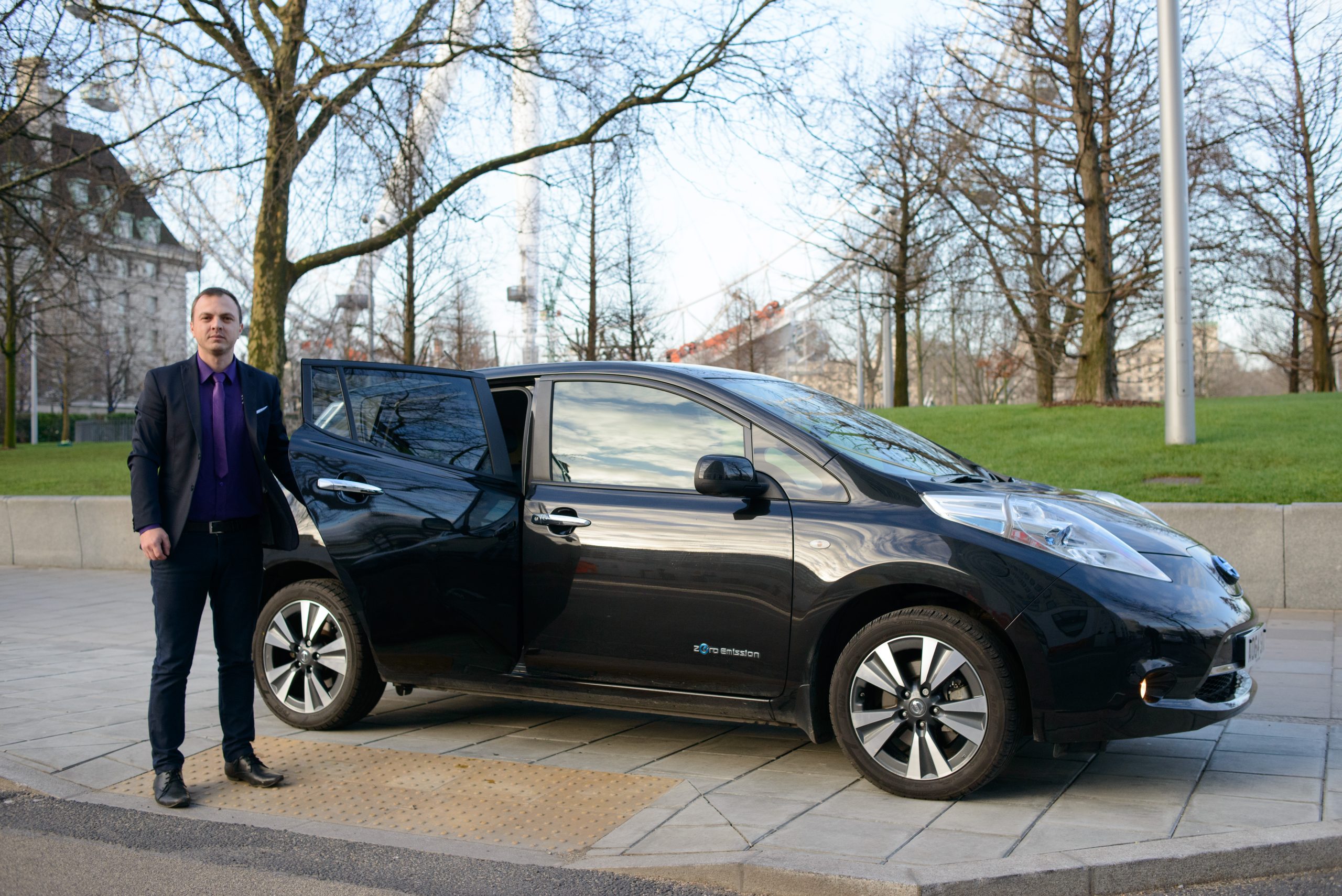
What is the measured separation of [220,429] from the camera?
4.46 meters

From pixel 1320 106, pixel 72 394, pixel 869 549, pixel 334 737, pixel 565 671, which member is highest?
pixel 1320 106

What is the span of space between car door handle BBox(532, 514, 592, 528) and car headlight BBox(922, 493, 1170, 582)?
4.62 feet

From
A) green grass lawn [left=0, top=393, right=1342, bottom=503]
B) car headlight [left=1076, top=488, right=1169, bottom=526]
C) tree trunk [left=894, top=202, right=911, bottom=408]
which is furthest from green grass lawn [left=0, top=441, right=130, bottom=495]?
tree trunk [left=894, top=202, right=911, bottom=408]

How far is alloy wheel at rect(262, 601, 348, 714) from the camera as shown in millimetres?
5262

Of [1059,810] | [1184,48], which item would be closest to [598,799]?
[1059,810]

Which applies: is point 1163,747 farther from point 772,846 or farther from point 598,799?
point 598,799

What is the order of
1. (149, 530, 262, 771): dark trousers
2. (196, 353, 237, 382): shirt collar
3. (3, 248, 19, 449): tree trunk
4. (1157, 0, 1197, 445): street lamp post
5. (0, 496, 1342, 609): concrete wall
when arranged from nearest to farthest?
1. (149, 530, 262, 771): dark trousers
2. (196, 353, 237, 382): shirt collar
3. (0, 496, 1342, 609): concrete wall
4. (1157, 0, 1197, 445): street lamp post
5. (3, 248, 19, 449): tree trunk

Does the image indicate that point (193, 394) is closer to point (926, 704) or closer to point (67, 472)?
point (926, 704)

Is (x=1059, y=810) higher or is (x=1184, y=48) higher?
(x=1184, y=48)

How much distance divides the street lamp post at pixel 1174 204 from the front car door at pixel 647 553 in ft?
25.5

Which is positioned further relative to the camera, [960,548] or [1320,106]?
[1320,106]

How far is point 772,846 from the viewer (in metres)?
3.69

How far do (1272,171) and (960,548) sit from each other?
93.3 ft

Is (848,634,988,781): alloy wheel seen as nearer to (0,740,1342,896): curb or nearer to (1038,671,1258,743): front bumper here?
(1038,671,1258,743): front bumper
